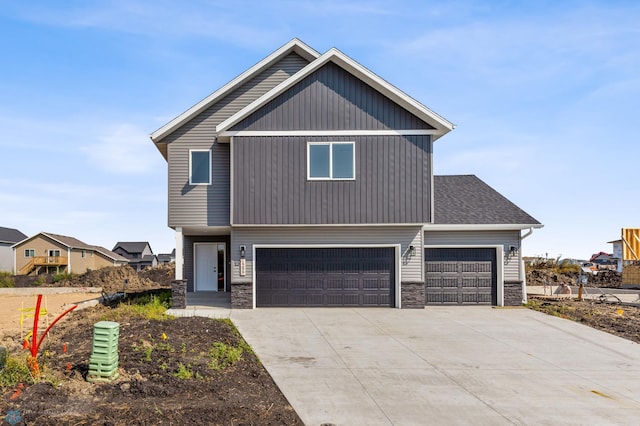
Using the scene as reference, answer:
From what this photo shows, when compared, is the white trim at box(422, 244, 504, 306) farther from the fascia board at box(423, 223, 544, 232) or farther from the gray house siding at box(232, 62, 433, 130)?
the gray house siding at box(232, 62, 433, 130)

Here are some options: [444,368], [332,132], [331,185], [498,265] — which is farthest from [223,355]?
[498,265]

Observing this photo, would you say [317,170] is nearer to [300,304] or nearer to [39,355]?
[300,304]

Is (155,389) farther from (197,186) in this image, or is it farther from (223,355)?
(197,186)

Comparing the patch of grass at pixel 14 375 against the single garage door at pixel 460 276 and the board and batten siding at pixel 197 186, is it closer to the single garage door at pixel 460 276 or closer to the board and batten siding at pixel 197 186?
the board and batten siding at pixel 197 186

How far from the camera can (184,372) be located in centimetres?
758

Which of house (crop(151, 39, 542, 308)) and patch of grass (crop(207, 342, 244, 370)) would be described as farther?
house (crop(151, 39, 542, 308))

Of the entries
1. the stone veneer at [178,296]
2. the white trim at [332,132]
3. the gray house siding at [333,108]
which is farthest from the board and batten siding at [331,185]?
the stone veneer at [178,296]

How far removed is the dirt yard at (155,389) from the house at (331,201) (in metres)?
5.58

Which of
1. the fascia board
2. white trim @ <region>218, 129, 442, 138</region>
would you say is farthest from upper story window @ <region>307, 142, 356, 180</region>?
the fascia board

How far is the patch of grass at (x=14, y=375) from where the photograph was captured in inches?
275

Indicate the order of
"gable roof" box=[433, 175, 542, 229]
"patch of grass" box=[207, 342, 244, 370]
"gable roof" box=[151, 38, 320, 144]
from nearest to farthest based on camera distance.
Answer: "patch of grass" box=[207, 342, 244, 370]
"gable roof" box=[151, 38, 320, 144]
"gable roof" box=[433, 175, 542, 229]

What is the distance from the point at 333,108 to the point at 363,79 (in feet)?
4.56

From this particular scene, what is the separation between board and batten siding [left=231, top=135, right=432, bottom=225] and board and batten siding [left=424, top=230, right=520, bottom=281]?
174cm

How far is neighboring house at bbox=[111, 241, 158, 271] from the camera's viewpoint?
228 feet
